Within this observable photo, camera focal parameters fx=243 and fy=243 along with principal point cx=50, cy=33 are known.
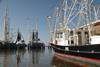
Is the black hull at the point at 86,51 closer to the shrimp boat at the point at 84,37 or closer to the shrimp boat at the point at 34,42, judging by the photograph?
the shrimp boat at the point at 84,37

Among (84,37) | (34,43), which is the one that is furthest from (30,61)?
(34,43)

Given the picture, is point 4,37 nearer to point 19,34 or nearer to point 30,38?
point 19,34

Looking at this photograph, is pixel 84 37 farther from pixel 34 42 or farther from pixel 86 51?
pixel 34 42

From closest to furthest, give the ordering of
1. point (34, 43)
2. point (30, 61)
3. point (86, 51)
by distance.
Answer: point (86, 51) < point (30, 61) < point (34, 43)

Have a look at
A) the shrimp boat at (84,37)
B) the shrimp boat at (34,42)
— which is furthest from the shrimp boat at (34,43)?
the shrimp boat at (84,37)

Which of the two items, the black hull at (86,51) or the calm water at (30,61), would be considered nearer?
the black hull at (86,51)

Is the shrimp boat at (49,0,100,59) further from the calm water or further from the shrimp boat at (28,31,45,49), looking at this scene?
the shrimp boat at (28,31,45,49)

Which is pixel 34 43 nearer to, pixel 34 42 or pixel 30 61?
pixel 34 42

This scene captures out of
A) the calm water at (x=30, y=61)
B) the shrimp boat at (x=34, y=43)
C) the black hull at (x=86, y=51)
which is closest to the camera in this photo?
the black hull at (x=86, y=51)

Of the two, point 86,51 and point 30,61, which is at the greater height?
point 86,51

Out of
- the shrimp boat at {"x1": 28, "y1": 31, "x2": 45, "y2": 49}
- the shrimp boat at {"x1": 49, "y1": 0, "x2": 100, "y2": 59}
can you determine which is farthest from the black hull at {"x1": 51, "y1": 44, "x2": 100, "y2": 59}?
the shrimp boat at {"x1": 28, "y1": 31, "x2": 45, "y2": 49}

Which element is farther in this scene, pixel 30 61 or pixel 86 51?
pixel 30 61

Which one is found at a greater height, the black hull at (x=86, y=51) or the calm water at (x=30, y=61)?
the black hull at (x=86, y=51)

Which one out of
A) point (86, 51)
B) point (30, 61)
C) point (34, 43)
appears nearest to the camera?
point (86, 51)
